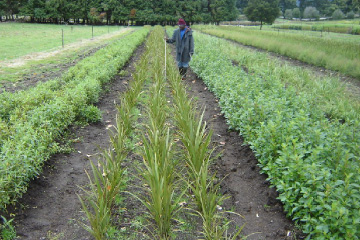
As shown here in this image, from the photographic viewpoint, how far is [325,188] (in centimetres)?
278

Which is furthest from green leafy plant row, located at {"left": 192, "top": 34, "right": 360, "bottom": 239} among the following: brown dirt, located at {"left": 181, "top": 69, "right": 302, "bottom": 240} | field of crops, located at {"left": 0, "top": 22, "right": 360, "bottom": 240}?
brown dirt, located at {"left": 181, "top": 69, "right": 302, "bottom": 240}

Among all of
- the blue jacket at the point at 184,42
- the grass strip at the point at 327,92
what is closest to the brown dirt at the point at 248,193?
the grass strip at the point at 327,92

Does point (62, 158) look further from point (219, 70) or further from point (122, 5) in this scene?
point (122, 5)

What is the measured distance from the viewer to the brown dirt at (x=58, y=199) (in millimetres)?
2992

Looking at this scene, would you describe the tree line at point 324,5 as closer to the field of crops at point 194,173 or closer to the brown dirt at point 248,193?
the field of crops at point 194,173

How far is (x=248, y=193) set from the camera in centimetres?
372

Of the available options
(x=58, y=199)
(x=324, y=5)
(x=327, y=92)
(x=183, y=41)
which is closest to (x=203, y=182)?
(x=58, y=199)

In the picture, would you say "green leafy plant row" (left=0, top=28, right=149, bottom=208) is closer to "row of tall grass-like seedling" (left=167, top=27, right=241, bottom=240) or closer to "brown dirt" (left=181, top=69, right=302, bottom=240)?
"row of tall grass-like seedling" (left=167, top=27, right=241, bottom=240)

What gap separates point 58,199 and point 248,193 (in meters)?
2.24

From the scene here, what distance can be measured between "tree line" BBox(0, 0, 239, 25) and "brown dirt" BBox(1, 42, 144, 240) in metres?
45.6

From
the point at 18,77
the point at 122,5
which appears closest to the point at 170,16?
the point at 122,5

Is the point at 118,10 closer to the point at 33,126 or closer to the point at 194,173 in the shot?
the point at 33,126

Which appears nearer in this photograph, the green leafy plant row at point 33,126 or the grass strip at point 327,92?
the green leafy plant row at point 33,126

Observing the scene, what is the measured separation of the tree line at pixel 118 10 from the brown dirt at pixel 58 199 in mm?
45648
